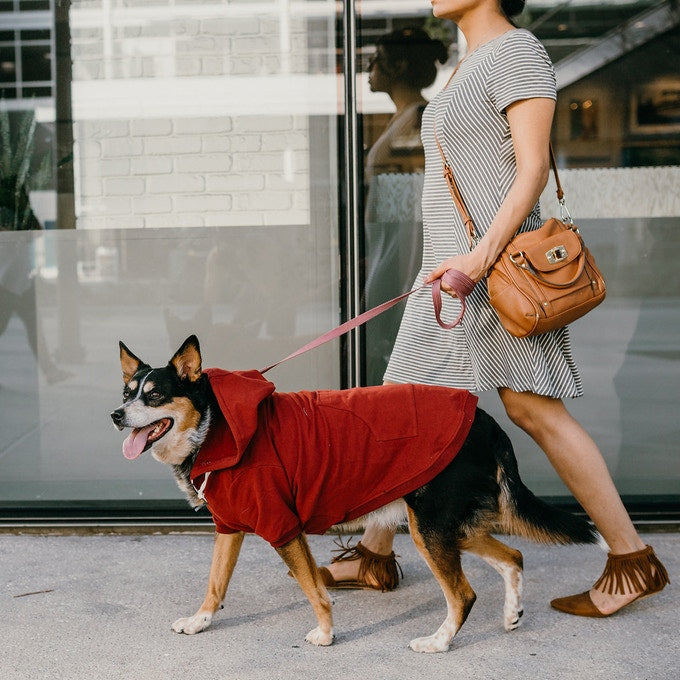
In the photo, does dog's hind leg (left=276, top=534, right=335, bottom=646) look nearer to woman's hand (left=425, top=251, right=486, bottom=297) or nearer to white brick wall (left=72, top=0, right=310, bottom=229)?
woman's hand (left=425, top=251, right=486, bottom=297)

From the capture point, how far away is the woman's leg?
3.36m

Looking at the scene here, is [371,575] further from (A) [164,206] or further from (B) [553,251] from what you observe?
(A) [164,206]

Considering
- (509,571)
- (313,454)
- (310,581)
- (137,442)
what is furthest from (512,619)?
(137,442)

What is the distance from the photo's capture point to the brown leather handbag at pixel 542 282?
3.07 metres

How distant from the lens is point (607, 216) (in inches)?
178

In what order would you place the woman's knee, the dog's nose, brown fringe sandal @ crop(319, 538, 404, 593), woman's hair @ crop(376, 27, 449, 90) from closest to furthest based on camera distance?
the dog's nose → the woman's knee → brown fringe sandal @ crop(319, 538, 404, 593) → woman's hair @ crop(376, 27, 449, 90)

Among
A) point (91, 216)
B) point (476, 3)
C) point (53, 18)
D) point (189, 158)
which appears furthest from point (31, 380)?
point (476, 3)

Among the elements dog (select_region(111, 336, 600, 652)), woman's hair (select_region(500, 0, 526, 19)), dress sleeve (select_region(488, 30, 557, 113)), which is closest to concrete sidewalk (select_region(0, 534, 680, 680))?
dog (select_region(111, 336, 600, 652))

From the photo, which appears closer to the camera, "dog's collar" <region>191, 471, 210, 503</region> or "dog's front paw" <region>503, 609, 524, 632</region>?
"dog's collar" <region>191, 471, 210, 503</region>

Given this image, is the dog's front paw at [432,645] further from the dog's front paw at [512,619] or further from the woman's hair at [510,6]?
the woman's hair at [510,6]

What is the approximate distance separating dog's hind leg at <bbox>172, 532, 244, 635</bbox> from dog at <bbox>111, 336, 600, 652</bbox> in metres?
0.18

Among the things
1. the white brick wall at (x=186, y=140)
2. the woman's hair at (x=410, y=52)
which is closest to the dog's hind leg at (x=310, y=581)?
the white brick wall at (x=186, y=140)

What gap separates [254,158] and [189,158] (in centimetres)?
31

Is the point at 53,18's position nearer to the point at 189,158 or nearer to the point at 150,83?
the point at 150,83
